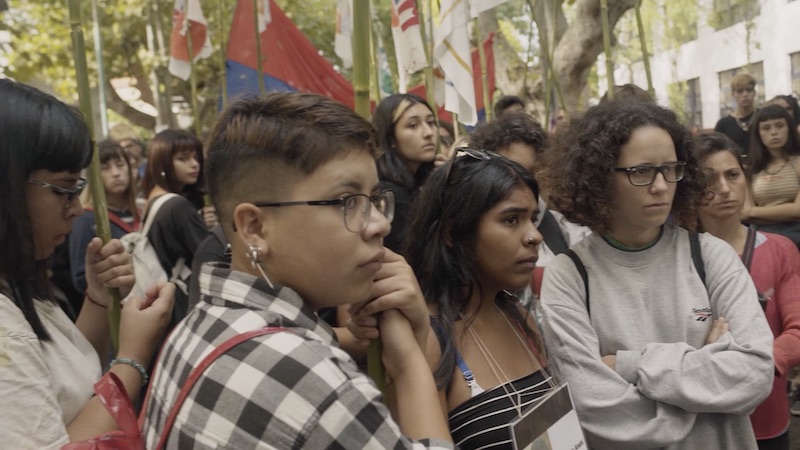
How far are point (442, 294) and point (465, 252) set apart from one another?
133mm

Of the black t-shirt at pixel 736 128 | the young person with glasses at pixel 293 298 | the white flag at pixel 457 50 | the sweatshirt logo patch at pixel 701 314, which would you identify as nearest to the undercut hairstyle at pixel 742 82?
the black t-shirt at pixel 736 128

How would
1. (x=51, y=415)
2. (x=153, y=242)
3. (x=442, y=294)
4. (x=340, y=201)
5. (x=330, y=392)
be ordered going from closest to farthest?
(x=330, y=392) → (x=340, y=201) → (x=51, y=415) → (x=442, y=294) → (x=153, y=242)

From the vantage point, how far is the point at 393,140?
159 inches

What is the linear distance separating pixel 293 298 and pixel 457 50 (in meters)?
3.06

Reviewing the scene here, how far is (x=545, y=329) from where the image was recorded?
6.94 ft

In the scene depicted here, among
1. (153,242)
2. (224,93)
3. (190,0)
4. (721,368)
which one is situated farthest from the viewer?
(190,0)

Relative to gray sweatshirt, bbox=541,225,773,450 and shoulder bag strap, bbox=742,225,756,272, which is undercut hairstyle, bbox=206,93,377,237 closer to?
gray sweatshirt, bbox=541,225,773,450

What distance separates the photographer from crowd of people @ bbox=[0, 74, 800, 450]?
49.3 inches

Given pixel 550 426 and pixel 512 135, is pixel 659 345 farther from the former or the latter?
pixel 512 135

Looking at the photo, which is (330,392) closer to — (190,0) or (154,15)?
(190,0)

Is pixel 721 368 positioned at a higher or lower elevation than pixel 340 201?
lower

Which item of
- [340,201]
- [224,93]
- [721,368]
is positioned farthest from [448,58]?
[340,201]

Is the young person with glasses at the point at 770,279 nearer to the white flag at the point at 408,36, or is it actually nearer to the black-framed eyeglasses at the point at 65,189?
the black-framed eyeglasses at the point at 65,189

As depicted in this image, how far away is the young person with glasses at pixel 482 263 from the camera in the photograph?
6.50 ft
